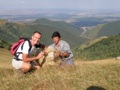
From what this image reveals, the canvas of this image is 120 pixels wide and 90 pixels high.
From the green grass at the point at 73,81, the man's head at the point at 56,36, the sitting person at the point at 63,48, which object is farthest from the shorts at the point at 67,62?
the green grass at the point at 73,81

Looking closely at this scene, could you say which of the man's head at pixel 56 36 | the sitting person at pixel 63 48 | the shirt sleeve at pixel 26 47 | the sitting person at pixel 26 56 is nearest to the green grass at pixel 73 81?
the sitting person at pixel 26 56

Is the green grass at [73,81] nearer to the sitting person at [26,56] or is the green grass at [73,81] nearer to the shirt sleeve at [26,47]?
the sitting person at [26,56]

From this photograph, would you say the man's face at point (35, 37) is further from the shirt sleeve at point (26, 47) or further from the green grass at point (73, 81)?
the green grass at point (73, 81)

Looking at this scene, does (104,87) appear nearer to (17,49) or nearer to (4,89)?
(4,89)

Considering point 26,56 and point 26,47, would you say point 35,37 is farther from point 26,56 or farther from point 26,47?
point 26,56

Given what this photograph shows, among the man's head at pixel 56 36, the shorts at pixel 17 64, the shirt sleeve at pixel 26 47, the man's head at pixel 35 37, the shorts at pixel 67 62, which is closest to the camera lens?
the shirt sleeve at pixel 26 47

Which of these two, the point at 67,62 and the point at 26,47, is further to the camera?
the point at 67,62

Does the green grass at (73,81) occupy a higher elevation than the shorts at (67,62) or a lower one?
higher

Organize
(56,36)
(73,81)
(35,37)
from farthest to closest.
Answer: (56,36)
(35,37)
(73,81)

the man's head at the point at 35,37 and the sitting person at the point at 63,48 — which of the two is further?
the sitting person at the point at 63,48

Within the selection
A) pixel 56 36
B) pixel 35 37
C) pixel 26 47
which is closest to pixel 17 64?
pixel 26 47

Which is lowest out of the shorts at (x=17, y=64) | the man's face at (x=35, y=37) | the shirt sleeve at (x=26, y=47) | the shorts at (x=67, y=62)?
the shorts at (x=67, y=62)

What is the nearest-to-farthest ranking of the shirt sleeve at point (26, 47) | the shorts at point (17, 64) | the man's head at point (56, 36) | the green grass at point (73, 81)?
the green grass at point (73, 81)
the shirt sleeve at point (26, 47)
the shorts at point (17, 64)
the man's head at point (56, 36)

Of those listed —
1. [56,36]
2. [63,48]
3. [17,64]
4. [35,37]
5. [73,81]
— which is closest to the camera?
[73,81]
